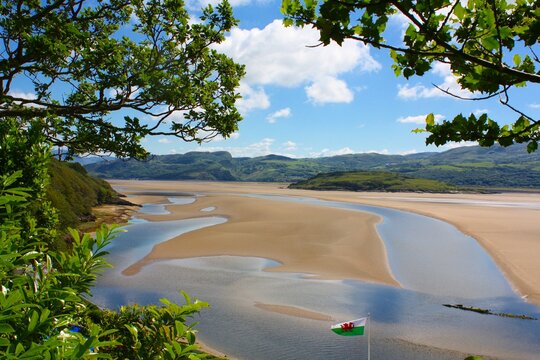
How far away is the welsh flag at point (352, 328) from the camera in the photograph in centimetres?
1191

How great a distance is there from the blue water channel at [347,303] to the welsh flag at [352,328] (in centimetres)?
211

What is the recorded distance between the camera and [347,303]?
18.9 metres

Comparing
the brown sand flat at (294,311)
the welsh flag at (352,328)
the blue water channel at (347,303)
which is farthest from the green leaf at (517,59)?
the brown sand flat at (294,311)

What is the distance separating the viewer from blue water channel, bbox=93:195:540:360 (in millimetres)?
14391

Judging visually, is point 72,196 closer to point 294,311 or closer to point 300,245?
point 300,245

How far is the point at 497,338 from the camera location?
50.0 ft

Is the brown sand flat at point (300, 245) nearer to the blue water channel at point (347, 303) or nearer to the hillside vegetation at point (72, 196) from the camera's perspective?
the blue water channel at point (347, 303)

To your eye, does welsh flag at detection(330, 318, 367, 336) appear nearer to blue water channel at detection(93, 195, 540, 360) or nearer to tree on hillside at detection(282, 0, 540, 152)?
blue water channel at detection(93, 195, 540, 360)

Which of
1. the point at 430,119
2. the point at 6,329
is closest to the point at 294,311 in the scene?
the point at 430,119

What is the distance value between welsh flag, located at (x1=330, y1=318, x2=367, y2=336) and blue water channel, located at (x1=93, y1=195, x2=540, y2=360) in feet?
6.92

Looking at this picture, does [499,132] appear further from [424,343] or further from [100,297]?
[100,297]

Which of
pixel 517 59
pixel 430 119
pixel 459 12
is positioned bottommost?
pixel 430 119

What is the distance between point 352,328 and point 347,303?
7.18 meters

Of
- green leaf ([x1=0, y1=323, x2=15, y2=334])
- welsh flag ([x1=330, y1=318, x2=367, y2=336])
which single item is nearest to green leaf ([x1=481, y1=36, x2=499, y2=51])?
green leaf ([x1=0, y1=323, x2=15, y2=334])
